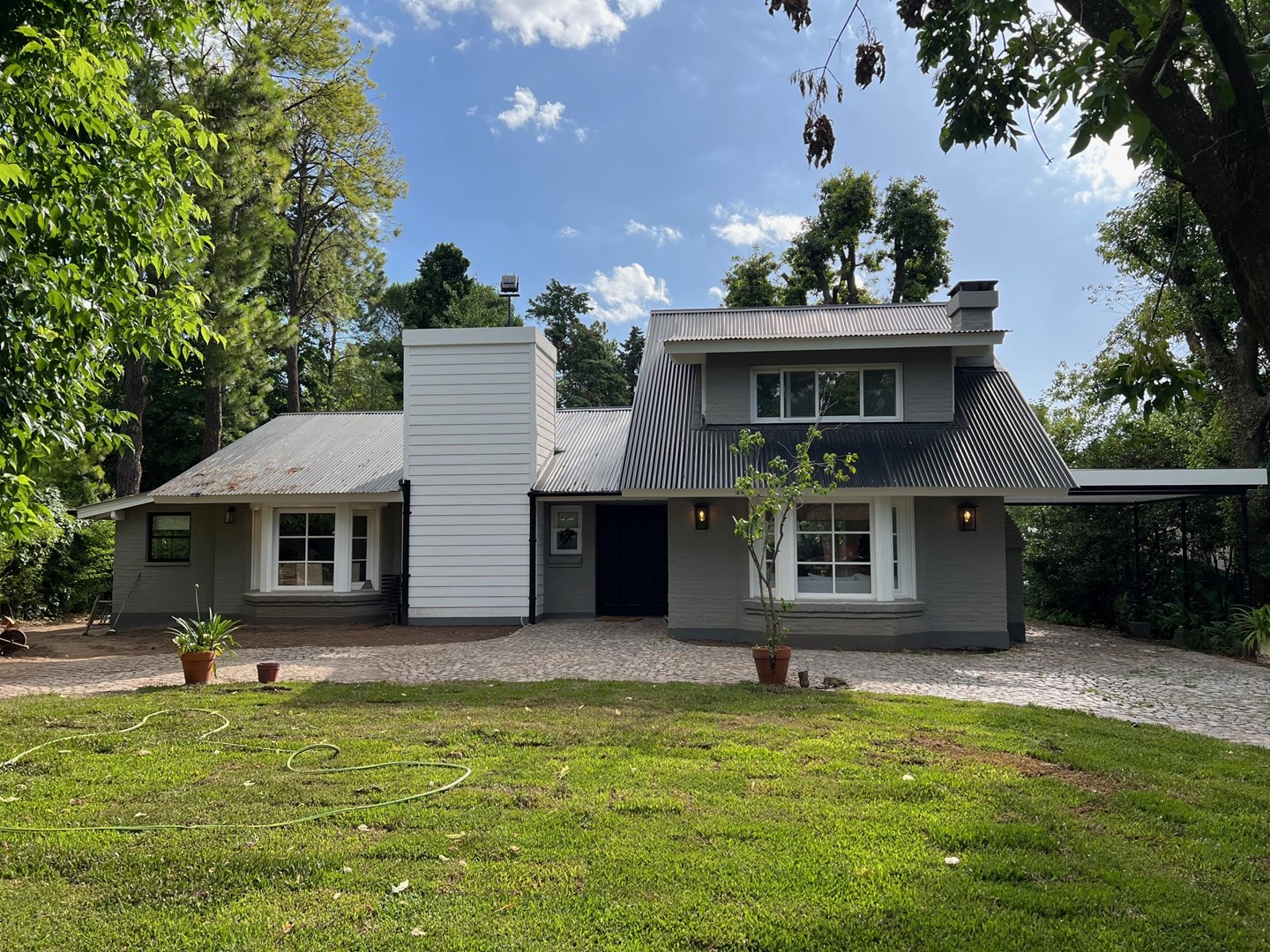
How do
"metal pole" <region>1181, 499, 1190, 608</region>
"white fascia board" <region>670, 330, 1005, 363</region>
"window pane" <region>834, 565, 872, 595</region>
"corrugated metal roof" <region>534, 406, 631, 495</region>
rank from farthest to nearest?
"corrugated metal roof" <region>534, 406, 631, 495</region>
"metal pole" <region>1181, 499, 1190, 608</region>
"white fascia board" <region>670, 330, 1005, 363</region>
"window pane" <region>834, 565, 872, 595</region>

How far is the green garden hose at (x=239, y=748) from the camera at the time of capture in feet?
14.5

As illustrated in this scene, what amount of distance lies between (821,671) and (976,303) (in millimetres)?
7621

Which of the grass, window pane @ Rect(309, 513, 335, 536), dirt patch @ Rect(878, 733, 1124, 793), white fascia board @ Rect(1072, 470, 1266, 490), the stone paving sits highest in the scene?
white fascia board @ Rect(1072, 470, 1266, 490)

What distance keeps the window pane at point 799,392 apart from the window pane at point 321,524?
9023mm

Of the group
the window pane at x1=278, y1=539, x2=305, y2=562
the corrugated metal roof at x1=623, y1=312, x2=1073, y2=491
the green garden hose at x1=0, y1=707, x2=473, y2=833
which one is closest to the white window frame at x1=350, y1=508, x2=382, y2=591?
the window pane at x1=278, y1=539, x2=305, y2=562

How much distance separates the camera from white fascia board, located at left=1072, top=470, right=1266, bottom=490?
39.4 feet

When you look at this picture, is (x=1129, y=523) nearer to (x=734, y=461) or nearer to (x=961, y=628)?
(x=961, y=628)

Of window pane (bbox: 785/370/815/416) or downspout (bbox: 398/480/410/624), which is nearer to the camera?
window pane (bbox: 785/370/815/416)

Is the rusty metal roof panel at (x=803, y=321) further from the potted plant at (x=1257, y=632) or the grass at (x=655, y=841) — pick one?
the grass at (x=655, y=841)

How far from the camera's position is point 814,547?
12867 millimetres

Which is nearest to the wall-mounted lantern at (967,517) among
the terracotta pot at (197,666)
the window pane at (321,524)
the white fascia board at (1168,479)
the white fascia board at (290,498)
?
the white fascia board at (1168,479)

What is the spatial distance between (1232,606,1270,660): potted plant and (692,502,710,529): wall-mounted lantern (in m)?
8.45

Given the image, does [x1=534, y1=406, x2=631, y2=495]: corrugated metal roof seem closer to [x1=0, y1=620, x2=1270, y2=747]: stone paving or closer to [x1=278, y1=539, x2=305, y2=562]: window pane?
[x1=0, y1=620, x2=1270, y2=747]: stone paving

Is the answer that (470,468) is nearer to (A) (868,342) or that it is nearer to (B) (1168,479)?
(A) (868,342)
